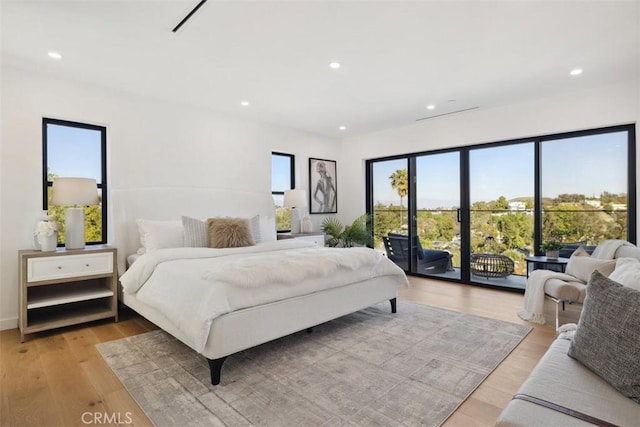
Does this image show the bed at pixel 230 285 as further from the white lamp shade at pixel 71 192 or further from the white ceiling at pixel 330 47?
the white ceiling at pixel 330 47

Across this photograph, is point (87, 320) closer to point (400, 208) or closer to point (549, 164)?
point (400, 208)

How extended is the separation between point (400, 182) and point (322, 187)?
1.42 meters

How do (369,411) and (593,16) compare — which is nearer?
(369,411)

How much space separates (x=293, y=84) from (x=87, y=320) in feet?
10.6

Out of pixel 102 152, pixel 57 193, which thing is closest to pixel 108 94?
pixel 102 152

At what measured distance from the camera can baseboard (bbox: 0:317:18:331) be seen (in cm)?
321

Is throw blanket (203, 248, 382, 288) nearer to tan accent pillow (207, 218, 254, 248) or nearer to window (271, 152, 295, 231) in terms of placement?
Answer: tan accent pillow (207, 218, 254, 248)

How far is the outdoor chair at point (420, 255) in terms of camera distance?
541 cm

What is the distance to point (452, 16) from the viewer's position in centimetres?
244

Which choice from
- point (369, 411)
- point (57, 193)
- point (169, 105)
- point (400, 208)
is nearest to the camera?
point (369, 411)

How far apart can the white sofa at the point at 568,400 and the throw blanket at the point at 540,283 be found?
2.04 m

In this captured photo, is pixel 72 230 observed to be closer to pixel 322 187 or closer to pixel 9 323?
pixel 9 323

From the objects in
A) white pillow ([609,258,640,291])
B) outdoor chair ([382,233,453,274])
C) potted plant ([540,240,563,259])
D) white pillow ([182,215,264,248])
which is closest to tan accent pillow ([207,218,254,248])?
white pillow ([182,215,264,248])

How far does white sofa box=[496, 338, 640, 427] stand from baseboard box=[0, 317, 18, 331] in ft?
13.8
